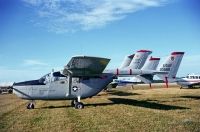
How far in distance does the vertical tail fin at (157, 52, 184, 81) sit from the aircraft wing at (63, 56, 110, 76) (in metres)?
6.22

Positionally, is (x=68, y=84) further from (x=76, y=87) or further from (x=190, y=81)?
(x=190, y=81)

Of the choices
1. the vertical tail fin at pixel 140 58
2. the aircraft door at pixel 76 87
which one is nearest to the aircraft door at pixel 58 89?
the aircraft door at pixel 76 87

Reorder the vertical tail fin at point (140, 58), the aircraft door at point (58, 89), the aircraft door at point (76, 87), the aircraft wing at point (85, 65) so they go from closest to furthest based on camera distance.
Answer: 1. the aircraft wing at point (85, 65)
2. the aircraft door at point (58, 89)
3. the aircraft door at point (76, 87)
4. the vertical tail fin at point (140, 58)

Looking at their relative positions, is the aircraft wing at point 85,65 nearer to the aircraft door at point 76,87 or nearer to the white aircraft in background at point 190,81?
the aircraft door at point 76,87

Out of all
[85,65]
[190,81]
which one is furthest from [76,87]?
[190,81]

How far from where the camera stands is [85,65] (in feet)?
57.3

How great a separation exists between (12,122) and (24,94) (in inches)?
232

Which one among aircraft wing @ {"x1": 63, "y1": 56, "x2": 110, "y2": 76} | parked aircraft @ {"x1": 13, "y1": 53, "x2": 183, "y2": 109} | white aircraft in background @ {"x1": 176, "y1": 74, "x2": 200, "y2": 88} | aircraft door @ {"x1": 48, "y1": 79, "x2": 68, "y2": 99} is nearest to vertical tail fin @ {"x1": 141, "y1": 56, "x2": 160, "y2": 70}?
parked aircraft @ {"x1": 13, "y1": 53, "x2": 183, "y2": 109}

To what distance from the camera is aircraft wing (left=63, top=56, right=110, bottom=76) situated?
1642 centimetres

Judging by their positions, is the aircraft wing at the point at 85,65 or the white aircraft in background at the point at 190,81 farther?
the white aircraft in background at the point at 190,81

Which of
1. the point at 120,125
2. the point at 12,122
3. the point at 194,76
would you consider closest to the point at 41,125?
the point at 12,122

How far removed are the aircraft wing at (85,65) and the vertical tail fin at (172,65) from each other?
6.22 meters

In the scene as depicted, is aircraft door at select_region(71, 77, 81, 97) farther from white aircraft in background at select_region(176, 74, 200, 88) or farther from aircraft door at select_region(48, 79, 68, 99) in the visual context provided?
white aircraft in background at select_region(176, 74, 200, 88)

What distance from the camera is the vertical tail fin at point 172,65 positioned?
22.4 metres
